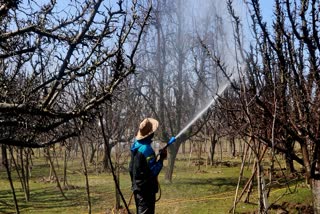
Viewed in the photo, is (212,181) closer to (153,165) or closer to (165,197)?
(165,197)

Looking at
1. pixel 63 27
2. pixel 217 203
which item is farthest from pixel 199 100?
pixel 63 27

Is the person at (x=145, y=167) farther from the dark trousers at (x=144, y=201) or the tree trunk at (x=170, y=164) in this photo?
the tree trunk at (x=170, y=164)

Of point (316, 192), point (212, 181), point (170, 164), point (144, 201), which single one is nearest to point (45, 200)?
point (170, 164)

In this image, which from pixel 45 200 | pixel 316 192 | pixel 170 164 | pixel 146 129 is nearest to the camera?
pixel 316 192

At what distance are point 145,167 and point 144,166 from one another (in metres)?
0.02

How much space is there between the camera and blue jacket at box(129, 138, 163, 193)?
510cm

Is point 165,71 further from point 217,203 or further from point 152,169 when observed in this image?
point 152,169

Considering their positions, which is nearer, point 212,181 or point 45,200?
point 45,200

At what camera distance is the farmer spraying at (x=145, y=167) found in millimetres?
5105

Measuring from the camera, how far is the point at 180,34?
52.3 feet

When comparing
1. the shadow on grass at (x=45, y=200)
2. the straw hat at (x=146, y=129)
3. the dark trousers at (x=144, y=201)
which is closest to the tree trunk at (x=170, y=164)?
the shadow on grass at (x=45, y=200)

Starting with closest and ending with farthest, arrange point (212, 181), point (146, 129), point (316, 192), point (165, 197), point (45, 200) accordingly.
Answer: point (316, 192), point (146, 129), point (165, 197), point (45, 200), point (212, 181)

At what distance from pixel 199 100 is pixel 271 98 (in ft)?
36.0

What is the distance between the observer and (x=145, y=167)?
5105mm
